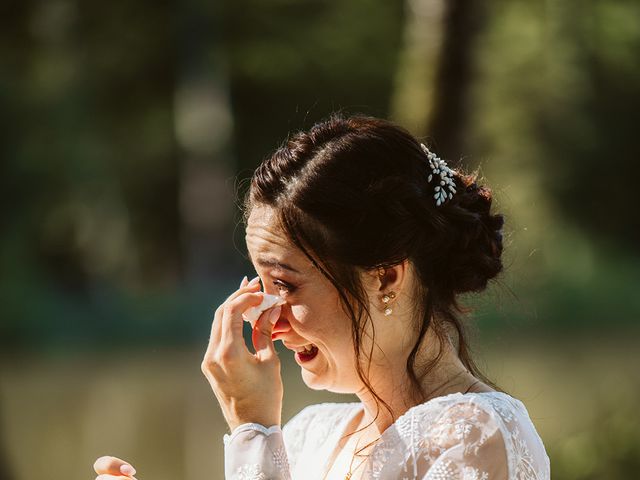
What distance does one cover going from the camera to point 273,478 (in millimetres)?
2145

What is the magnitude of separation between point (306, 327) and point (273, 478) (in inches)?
13.3

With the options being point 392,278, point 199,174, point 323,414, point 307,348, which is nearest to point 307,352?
point 307,348

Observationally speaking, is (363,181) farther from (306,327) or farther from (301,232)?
(306,327)

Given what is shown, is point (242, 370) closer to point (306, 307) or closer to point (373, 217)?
point (306, 307)

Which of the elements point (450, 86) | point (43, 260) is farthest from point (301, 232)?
point (43, 260)

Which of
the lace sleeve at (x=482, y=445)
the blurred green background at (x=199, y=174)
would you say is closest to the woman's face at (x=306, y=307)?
the lace sleeve at (x=482, y=445)

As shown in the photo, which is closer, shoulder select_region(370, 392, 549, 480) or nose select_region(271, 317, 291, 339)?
shoulder select_region(370, 392, 549, 480)

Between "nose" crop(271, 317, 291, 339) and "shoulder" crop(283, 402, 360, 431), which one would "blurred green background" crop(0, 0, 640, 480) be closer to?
"shoulder" crop(283, 402, 360, 431)

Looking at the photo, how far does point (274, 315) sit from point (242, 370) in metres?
0.14

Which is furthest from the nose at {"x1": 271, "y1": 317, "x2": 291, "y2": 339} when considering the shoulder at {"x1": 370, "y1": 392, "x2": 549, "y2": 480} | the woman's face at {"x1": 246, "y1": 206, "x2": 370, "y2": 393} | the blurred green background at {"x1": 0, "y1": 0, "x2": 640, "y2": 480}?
the blurred green background at {"x1": 0, "y1": 0, "x2": 640, "y2": 480}

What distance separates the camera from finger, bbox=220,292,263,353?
225 cm

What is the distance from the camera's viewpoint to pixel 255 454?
215cm

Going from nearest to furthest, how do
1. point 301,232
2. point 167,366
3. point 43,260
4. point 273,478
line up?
point 273,478
point 301,232
point 167,366
point 43,260

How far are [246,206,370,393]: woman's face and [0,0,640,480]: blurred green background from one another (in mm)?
7497
